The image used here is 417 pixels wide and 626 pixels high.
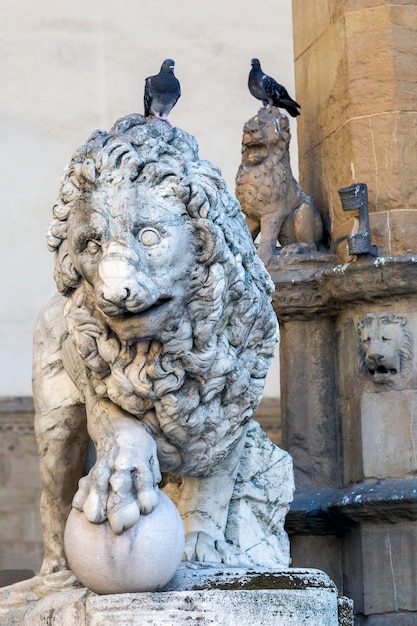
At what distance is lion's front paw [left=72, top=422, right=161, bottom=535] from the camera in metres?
4.32

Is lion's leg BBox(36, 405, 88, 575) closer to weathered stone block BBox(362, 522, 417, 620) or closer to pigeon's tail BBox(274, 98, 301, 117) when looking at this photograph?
weathered stone block BBox(362, 522, 417, 620)

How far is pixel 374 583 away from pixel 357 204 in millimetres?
1372

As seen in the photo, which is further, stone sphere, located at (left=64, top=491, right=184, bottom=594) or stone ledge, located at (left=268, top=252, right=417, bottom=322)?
stone ledge, located at (left=268, top=252, right=417, bottom=322)

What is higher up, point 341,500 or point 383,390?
point 383,390

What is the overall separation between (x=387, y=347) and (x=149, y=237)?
212 cm

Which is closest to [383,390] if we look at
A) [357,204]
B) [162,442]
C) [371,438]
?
[371,438]

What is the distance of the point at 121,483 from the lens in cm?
438

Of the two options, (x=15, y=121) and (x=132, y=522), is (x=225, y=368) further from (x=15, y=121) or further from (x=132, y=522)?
(x=15, y=121)

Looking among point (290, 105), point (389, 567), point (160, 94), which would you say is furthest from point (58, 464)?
point (160, 94)

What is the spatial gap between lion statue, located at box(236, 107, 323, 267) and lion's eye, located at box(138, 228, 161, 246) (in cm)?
242

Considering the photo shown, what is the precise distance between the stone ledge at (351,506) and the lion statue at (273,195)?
0.95 meters

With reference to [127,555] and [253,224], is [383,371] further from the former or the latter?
[127,555]

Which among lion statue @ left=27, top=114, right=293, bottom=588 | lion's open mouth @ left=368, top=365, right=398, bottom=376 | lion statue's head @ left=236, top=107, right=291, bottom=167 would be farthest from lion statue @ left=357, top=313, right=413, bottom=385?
lion statue @ left=27, top=114, right=293, bottom=588

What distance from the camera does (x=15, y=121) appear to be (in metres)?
14.2
